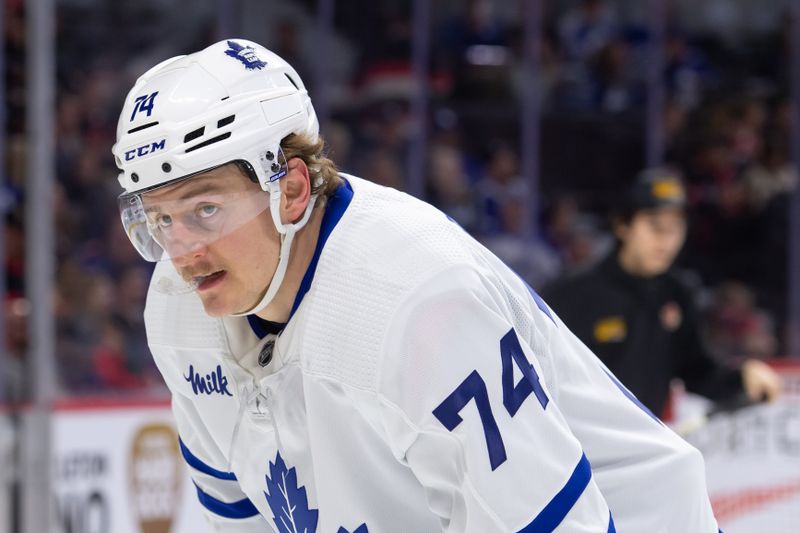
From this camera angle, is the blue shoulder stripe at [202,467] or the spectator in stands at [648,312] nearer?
the blue shoulder stripe at [202,467]

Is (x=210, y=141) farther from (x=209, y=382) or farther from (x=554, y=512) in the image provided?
(x=554, y=512)

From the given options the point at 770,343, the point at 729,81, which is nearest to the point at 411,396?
the point at 770,343

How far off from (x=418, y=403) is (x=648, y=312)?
2346 millimetres

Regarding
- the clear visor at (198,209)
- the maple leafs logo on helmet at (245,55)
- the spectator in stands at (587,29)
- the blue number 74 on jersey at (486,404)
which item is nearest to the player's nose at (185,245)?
the clear visor at (198,209)

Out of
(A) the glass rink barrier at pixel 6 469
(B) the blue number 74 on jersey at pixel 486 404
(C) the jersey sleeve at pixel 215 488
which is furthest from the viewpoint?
(A) the glass rink barrier at pixel 6 469

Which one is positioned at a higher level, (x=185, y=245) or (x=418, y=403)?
(x=185, y=245)

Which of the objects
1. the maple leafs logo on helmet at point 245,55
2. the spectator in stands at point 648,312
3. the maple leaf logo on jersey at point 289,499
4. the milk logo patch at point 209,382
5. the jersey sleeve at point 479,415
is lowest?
the spectator in stands at point 648,312

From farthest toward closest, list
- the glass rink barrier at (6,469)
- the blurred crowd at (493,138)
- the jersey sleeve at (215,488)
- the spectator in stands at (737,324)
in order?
the spectator in stands at (737,324), the blurred crowd at (493,138), the glass rink barrier at (6,469), the jersey sleeve at (215,488)

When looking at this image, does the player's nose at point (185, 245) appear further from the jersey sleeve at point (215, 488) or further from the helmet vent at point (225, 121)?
the jersey sleeve at point (215, 488)

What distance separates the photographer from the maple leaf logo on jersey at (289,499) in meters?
1.62

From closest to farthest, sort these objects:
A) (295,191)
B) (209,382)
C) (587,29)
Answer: (295,191) < (209,382) < (587,29)

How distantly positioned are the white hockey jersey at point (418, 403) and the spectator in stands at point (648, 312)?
1817 millimetres

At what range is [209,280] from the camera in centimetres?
154

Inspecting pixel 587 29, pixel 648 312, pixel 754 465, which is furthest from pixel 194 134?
pixel 587 29
